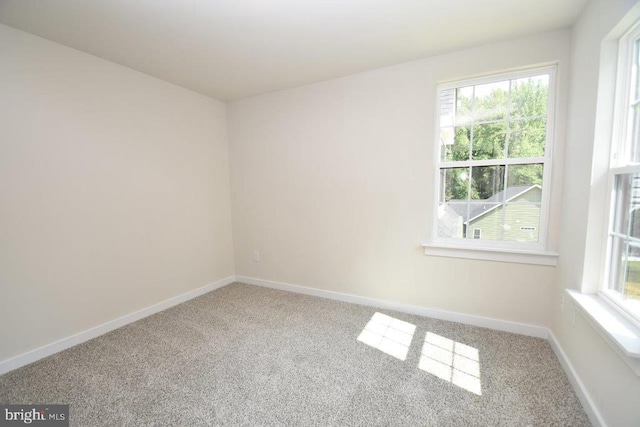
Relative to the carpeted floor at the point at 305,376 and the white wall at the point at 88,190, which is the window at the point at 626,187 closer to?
the carpeted floor at the point at 305,376

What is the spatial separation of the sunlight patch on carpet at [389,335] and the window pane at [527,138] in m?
1.81

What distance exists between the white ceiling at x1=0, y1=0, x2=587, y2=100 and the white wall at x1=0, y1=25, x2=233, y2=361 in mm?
307

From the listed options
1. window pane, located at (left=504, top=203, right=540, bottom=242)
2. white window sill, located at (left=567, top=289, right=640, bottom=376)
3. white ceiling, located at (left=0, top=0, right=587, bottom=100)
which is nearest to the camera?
white window sill, located at (left=567, top=289, right=640, bottom=376)

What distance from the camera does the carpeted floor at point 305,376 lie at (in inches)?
60.0

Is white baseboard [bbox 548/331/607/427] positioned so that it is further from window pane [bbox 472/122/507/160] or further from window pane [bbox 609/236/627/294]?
window pane [bbox 472/122/507/160]

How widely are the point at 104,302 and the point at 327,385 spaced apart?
2.21 m

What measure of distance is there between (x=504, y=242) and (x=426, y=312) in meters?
0.99

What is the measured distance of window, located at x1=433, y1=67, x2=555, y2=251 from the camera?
87.1 inches

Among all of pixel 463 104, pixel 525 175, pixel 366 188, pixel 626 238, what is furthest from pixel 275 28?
pixel 626 238

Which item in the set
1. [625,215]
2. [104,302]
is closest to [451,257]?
[625,215]

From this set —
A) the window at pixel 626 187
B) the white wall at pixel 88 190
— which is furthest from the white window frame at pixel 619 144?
the white wall at pixel 88 190

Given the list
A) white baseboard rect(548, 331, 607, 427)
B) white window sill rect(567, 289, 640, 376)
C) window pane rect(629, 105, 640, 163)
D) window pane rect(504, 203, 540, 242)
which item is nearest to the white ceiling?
window pane rect(629, 105, 640, 163)

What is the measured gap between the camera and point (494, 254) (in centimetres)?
235

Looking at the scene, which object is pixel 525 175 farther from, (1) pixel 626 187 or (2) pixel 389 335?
(2) pixel 389 335
